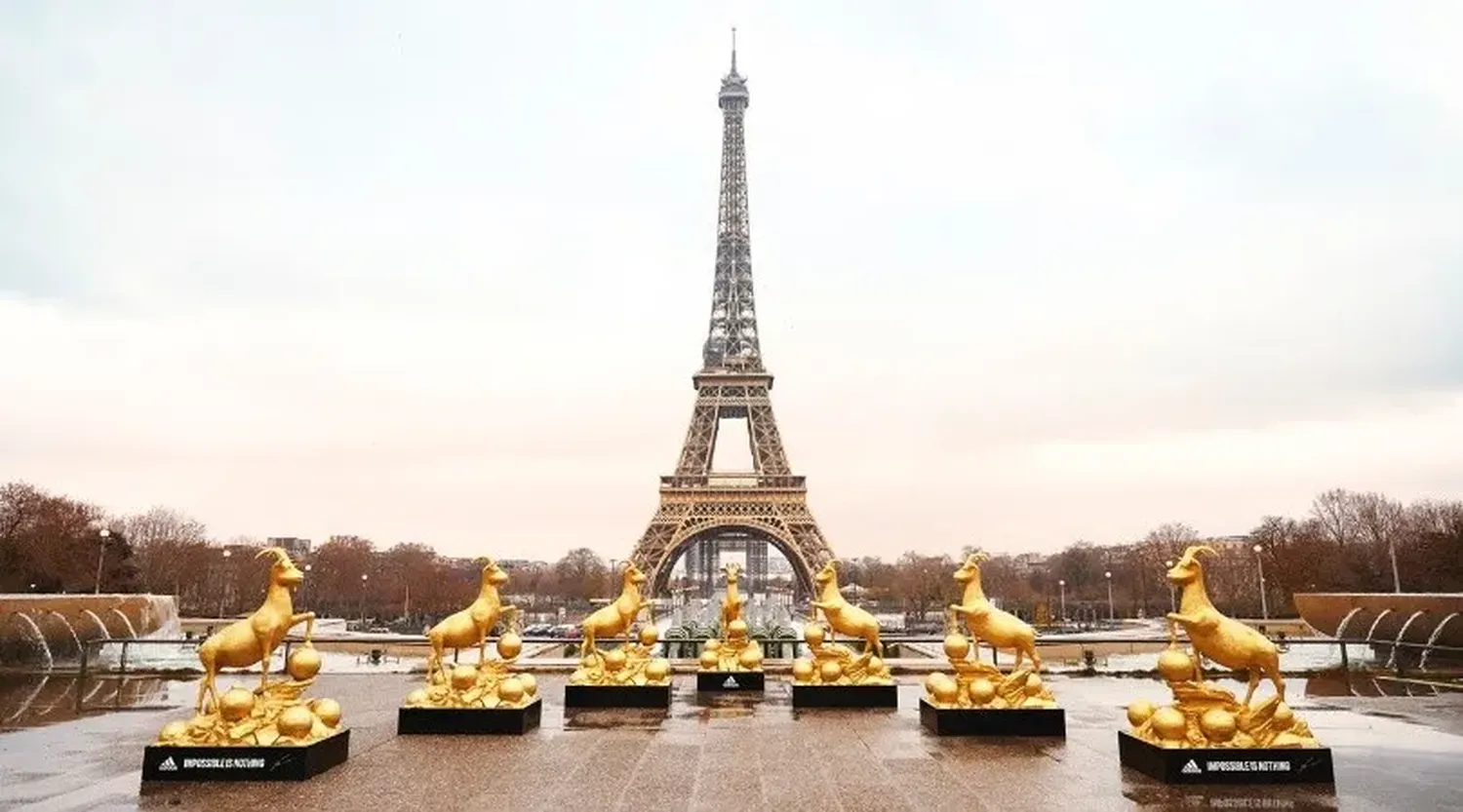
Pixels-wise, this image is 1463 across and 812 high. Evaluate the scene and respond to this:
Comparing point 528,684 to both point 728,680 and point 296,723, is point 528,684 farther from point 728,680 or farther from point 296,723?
point 728,680

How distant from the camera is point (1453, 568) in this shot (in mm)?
39844

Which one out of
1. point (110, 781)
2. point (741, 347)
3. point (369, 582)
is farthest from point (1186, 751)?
point (369, 582)

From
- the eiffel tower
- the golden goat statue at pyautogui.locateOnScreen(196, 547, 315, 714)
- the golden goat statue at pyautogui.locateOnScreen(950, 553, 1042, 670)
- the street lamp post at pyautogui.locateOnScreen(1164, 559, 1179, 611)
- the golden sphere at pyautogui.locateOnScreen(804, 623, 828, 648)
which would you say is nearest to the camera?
the golden goat statue at pyautogui.locateOnScreen(196, 547, 315, 714)

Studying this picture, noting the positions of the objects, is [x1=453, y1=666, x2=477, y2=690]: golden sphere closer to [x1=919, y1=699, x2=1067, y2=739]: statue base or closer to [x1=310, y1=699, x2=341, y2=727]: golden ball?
[x1=310, y1=699, x2=341, y2=727]: golden ball

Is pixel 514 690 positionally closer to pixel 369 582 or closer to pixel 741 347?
pixel 741 347

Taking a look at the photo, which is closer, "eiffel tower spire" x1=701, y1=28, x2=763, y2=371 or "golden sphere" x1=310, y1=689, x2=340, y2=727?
"golden sphere" x1=310, y1=689, x2=340, y2=727

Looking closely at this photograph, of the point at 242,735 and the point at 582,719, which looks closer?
the point at 242,735

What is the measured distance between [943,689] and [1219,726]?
132 inches

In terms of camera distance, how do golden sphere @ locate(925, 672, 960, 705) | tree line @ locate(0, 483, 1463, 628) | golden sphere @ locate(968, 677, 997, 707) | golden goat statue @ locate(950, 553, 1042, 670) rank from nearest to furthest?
golden goat statue @ locate(950, 553, 1042, 670), golden sphere @ locate(968, 677, 997, 707), golden sphere @ locate(925, 672, 960, 705), tree line @ locate(0, 483, 1463, 628)

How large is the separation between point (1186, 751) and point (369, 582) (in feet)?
286

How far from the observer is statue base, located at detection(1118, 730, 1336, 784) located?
7738 millimetres

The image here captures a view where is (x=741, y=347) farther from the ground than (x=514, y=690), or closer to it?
farther from the ground

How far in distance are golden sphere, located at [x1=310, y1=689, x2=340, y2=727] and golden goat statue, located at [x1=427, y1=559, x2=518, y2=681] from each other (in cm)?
163

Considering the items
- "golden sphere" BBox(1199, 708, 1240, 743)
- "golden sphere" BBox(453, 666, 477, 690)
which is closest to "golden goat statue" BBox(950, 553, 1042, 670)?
"golden sphere" BBox(1199, 708, 1240, 743)
